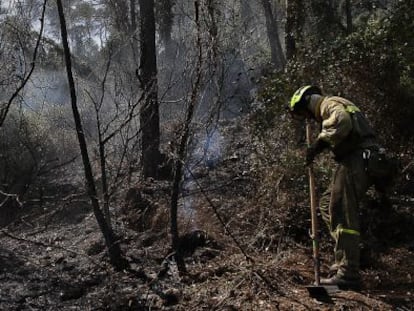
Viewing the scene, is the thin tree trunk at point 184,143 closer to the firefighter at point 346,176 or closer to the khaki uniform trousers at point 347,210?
the firefighter at point 346,176

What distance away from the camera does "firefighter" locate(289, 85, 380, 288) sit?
15.4ft

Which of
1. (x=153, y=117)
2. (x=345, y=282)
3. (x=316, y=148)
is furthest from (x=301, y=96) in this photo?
(x=153, y=117)

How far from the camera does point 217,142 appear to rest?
1214cm

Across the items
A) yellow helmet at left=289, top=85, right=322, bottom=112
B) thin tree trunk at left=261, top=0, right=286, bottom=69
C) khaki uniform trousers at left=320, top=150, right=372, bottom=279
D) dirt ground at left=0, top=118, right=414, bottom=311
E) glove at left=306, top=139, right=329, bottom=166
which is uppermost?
thin tree trunk at left=261, top=0, right=286, bottom=69

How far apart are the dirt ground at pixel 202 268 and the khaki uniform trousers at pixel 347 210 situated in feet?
0.98

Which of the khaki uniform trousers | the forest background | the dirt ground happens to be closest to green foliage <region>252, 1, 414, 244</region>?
the forest background

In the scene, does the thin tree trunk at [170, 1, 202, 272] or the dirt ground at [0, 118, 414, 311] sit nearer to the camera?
the dirt ground at [0, 118, 414, 311]

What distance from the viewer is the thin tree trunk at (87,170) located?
6617 mm

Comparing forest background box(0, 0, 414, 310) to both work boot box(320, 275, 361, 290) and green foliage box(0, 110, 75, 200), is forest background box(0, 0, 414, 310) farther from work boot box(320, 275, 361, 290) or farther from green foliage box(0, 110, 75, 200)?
green foliage box(0, 110, 75, 200)

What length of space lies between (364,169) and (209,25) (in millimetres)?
2509

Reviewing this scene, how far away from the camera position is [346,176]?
4.82 meters

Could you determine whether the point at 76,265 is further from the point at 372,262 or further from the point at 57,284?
the point at 372,262

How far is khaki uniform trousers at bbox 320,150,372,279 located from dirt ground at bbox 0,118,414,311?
0.98 feet

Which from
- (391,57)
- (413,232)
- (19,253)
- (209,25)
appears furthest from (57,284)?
(391,57)
